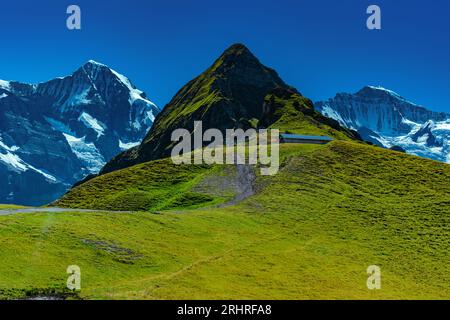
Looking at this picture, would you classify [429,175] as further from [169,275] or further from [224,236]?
[169,275]

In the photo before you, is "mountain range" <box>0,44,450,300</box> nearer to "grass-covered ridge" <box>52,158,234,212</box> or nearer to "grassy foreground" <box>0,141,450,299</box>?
"grassy foreground" <box>0,141,450,299</box>

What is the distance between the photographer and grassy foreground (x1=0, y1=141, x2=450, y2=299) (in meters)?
67.2

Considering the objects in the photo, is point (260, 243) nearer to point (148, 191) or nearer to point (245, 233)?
point (245, 233)

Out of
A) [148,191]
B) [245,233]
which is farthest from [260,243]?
[148,191]

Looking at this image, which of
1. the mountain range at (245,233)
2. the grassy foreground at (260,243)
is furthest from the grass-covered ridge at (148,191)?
the grassy foreground at (260,243)

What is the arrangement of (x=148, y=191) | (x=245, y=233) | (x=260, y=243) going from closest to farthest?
(x=260, y=243)
(x=245, y=233)
(x=148, y=191)

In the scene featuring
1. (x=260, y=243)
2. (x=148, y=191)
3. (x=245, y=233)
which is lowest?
(x=260, y=243)

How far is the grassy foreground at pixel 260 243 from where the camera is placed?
6719 centimetres

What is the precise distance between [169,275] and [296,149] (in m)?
112

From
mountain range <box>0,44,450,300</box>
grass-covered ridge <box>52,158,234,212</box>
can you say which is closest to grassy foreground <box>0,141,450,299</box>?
mountain range <box>0,44,450,300</box>

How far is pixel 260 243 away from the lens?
9406 cm
